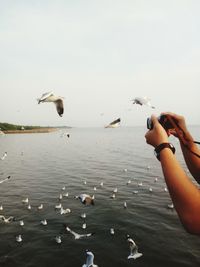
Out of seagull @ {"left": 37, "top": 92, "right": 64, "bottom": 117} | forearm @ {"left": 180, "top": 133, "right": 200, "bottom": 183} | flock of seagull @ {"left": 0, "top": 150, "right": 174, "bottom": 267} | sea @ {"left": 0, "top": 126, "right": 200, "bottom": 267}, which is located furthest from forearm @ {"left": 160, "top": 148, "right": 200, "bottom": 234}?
sea @ {"left": 0, "top": 126, "right": 200, "bottom": 267}

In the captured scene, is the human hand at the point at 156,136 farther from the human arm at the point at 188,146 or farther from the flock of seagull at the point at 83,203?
the flock of seagull at the point at 83,203

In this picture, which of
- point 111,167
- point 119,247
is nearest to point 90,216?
point 119,247

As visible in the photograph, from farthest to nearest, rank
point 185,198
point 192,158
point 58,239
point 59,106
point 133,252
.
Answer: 1. point 58,239
2. point 133,252
3. point 59,106
4. point 192,158
5. point 185,198

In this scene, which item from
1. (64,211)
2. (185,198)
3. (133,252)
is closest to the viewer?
(185,198)

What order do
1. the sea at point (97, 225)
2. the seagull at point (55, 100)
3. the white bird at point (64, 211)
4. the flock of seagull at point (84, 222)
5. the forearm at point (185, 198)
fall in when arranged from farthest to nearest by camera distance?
the white bird at point (64, 211), the sea at point (97, 225), the flock of seagull at point (84, 222), the seagull at point (55, 100), the forearm at point (185, 198)

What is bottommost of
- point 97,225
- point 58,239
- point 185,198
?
point 58,239

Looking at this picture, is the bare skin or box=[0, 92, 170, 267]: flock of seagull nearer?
the bare skin

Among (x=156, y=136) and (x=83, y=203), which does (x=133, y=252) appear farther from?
(x=156, y=136)

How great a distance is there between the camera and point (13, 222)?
73.5ft

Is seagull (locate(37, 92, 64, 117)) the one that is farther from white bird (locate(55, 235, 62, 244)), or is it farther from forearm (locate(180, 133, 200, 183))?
white bird (locate(55, 235, 62, 244))

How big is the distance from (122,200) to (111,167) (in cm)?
1977

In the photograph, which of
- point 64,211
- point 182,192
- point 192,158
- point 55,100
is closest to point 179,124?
point 192,158

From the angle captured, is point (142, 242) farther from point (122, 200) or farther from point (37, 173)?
point (37, 173)

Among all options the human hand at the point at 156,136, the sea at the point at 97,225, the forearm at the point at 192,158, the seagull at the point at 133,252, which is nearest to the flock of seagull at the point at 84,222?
the seagull at the point at 133,252
